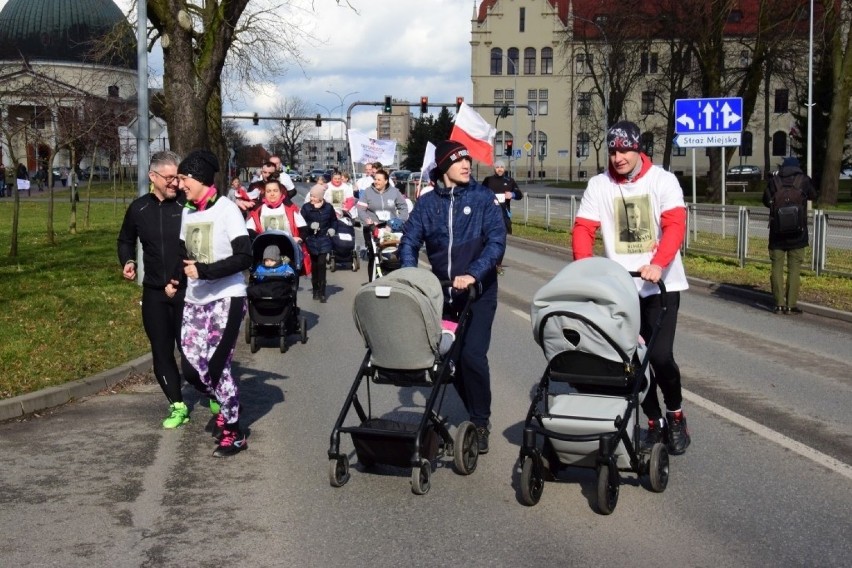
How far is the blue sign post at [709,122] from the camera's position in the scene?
2278 centimetres

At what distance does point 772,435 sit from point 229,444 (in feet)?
12.0

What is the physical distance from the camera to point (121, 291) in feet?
55.1

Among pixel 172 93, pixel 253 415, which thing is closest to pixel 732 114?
pixel 172 93

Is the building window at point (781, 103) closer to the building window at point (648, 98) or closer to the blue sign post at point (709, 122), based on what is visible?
the building window at point (648, 98)

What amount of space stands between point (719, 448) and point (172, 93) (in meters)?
15.7

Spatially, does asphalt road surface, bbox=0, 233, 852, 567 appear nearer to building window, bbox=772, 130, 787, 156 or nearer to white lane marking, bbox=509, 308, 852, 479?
white lane marking, bbox=509, 308, 852, 479

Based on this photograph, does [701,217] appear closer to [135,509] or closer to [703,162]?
[135,509]

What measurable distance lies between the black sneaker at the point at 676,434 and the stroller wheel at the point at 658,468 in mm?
701

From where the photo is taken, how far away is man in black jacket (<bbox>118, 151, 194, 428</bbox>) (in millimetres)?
7914

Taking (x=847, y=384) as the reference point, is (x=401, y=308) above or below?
above

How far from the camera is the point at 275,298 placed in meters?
11.7

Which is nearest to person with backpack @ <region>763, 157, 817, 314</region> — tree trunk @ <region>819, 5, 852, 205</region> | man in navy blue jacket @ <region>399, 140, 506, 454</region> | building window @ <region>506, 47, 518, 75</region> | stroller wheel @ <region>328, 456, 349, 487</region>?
man in navy blue jacket @ <region>399, 140, 506, 454</region>

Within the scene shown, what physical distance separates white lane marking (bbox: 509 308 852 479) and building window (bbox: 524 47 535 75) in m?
105

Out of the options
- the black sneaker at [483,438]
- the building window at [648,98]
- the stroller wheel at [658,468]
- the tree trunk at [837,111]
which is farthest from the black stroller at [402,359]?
the building window at [648,98]
